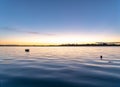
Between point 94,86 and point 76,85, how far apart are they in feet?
4.12

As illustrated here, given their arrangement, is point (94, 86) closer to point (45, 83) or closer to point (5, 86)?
point (45, 83)

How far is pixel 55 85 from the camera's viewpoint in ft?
32.6

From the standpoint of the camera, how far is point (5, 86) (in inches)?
376

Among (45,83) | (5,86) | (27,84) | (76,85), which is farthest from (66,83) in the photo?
(5,86)

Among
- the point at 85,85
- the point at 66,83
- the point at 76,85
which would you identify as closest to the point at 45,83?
the point at 66,83

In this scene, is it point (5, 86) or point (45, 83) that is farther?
point (45, 83)

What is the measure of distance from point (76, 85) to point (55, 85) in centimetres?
151

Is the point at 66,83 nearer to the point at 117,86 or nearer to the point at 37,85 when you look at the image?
the point at 37,85

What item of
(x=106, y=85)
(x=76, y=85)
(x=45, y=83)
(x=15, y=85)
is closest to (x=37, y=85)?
(x=45, y=83)

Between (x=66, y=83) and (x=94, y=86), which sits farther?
(x=66, y=83)

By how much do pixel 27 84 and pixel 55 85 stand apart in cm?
206

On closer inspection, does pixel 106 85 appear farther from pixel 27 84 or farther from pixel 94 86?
pixel 27 84

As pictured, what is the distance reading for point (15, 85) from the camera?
9891 mm

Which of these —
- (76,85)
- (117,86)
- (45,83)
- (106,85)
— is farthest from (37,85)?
(117,86)
